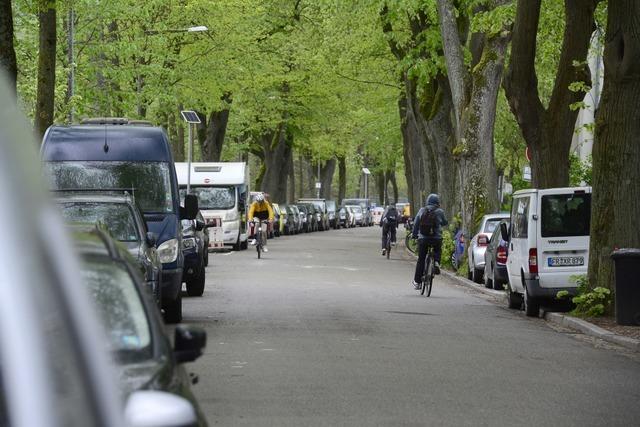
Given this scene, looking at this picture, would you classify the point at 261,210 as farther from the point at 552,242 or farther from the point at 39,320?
the point at 39,320

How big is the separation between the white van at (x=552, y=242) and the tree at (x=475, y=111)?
11198mm

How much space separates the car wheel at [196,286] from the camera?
74.2ft

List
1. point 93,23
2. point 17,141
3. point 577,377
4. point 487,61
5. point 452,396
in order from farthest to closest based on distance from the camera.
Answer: point 93,23 → point 487,61 → point 577,377 → point 452,396 → point 17,141

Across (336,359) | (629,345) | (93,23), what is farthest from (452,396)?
(93,23)

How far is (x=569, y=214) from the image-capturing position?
20984 millimetres

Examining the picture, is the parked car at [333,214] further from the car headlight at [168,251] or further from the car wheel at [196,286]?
the car headlight at [168,251]

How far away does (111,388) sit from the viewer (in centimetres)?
206

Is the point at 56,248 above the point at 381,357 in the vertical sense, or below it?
above

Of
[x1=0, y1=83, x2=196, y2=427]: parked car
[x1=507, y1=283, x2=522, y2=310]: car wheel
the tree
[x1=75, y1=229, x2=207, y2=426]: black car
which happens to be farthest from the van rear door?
[x1=0, y1=83, x2=196, y2=427]: parked car

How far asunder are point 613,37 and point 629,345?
4.96 metres

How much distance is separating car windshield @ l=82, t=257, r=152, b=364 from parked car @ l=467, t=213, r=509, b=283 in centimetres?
2558

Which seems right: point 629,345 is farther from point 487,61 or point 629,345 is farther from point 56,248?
point 487,61

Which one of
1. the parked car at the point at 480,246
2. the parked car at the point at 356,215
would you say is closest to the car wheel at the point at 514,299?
the parked car at the point at 480,246

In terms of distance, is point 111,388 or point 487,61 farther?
point 487,61
